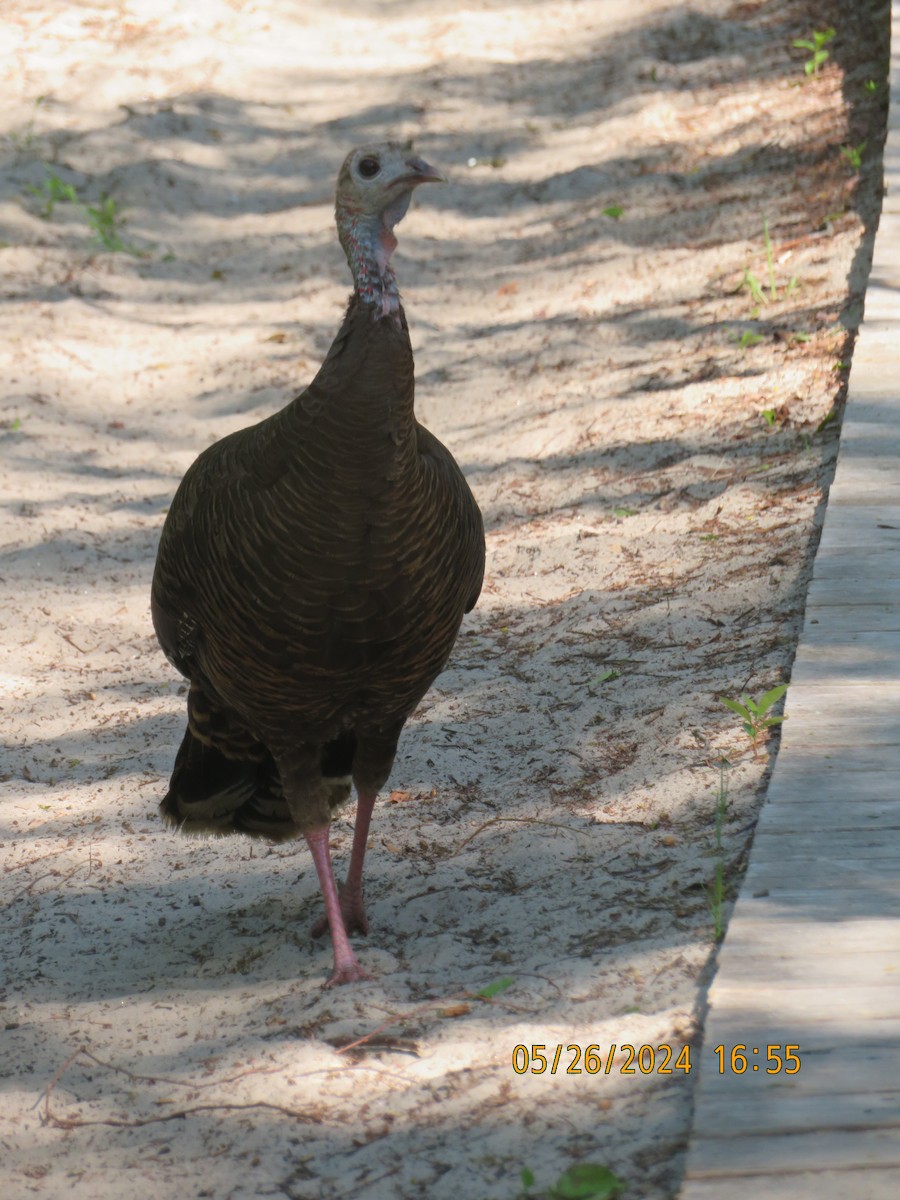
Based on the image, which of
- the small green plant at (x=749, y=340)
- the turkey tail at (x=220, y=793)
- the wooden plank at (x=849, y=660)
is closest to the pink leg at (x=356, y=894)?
the turkey tail at (x=220, y=793)

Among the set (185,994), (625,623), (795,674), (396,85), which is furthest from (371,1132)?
(396,85)

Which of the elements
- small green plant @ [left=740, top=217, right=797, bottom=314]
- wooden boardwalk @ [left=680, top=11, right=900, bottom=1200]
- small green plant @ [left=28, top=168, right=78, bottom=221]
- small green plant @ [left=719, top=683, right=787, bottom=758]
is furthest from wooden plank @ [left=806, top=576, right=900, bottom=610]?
small green plant @ [left=28, top=168, right=78, bottom=221]

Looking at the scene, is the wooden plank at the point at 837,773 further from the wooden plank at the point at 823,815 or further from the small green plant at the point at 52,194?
the small green plant at the point at 52,194

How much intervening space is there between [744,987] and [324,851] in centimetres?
138

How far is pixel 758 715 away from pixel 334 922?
1.22m

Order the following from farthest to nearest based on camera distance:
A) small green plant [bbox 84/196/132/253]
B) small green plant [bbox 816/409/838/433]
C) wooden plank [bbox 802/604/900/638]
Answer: small green plant [bbox 84/196/132/253] < small green plant [bbox 816/409/838/433] < wooden plank [bbox 802/604/900/638]

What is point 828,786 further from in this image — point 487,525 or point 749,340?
point 749,340

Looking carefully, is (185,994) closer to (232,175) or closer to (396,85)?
(232,175)

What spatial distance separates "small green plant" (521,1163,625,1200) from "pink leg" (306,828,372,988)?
1.08 meters

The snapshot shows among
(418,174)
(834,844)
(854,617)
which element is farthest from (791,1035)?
(418,174)

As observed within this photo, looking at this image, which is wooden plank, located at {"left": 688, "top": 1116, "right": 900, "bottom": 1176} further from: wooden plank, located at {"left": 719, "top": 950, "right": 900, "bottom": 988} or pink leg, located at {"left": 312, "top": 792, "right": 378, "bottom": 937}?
pink leg, located at {"left": 312, "top": 792, "right": 378, "bottom": 937}

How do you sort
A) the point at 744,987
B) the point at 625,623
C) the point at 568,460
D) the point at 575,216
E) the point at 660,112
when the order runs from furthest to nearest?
1. the point at 660,112
2. the point at 575,216
3. the point at 568,460
4. the point at 625,623
5. the point at 744,987

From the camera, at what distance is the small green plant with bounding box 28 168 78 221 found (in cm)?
912

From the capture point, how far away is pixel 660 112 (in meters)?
9.80
